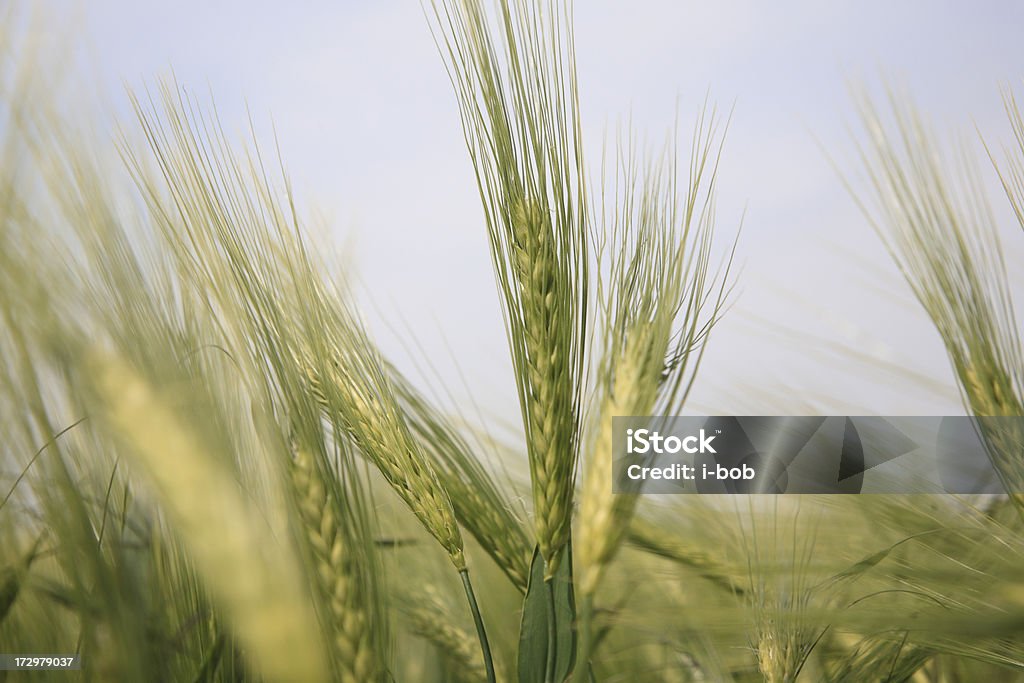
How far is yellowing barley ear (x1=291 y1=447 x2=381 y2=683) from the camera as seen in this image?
1.27ft

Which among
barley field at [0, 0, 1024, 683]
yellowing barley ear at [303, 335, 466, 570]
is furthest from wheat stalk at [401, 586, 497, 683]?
yellowing barley ear at [303, 335, 466, 570]

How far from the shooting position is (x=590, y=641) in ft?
1.28

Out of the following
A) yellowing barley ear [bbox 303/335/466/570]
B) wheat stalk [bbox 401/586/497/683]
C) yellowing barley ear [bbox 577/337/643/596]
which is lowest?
wheat stalk [bbox 401/586/497/683]

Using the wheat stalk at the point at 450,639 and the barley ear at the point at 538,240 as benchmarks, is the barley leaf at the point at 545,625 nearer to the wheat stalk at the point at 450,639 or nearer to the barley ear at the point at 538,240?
the barley ear at the point at 538,240

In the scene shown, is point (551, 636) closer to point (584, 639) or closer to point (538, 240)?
point (584, 639)

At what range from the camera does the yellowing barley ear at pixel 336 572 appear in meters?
0.39

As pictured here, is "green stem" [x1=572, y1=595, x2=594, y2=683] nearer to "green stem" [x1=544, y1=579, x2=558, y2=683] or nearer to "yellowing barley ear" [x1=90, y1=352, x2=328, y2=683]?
"green stem" [x1=544, y1=579, x2=558, y2=683]

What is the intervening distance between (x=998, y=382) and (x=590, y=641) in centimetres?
36

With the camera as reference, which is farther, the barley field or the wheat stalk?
the wheat stalk

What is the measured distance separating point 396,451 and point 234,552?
4.8 inches

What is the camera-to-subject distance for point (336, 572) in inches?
15.8

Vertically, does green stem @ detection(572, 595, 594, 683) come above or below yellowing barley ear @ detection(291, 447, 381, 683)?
below

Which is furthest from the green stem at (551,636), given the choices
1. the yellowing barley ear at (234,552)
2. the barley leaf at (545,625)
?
the yellowing barley ear at (234,552)

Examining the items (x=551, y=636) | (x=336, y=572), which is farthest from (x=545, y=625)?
(x=336, y=572)
